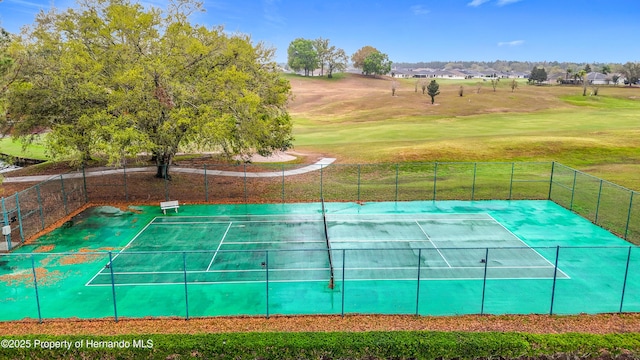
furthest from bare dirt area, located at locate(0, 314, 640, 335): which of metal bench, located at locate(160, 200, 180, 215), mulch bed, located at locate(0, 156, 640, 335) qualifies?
metal bench, located at locate(160, 200, 180, 215)

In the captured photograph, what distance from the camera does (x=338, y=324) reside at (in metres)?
14.5

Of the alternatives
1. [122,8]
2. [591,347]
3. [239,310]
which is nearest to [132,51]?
[122,8]

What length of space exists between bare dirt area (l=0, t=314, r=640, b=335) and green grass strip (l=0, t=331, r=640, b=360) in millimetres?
1034

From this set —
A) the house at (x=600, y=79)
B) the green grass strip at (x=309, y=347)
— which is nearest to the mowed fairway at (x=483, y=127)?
the green grass strip at (x=309, y=347)

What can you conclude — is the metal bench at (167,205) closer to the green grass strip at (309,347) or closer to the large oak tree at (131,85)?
the large oak tree at (131,85)

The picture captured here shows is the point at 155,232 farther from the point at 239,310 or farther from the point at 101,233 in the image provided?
the point at 239,310

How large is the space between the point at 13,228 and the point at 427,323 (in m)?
19.3

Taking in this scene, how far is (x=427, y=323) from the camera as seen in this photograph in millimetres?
14609

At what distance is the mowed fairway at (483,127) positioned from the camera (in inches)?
1587

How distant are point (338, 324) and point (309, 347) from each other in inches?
76.1

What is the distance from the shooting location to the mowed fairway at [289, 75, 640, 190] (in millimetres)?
40312

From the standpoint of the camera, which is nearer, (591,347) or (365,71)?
(591,347)

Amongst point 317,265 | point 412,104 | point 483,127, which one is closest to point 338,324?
point 317,265

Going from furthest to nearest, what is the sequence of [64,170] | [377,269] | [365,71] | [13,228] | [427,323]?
[365,71] < [64,170] < [13,228] < [377,269] < [427,323]
